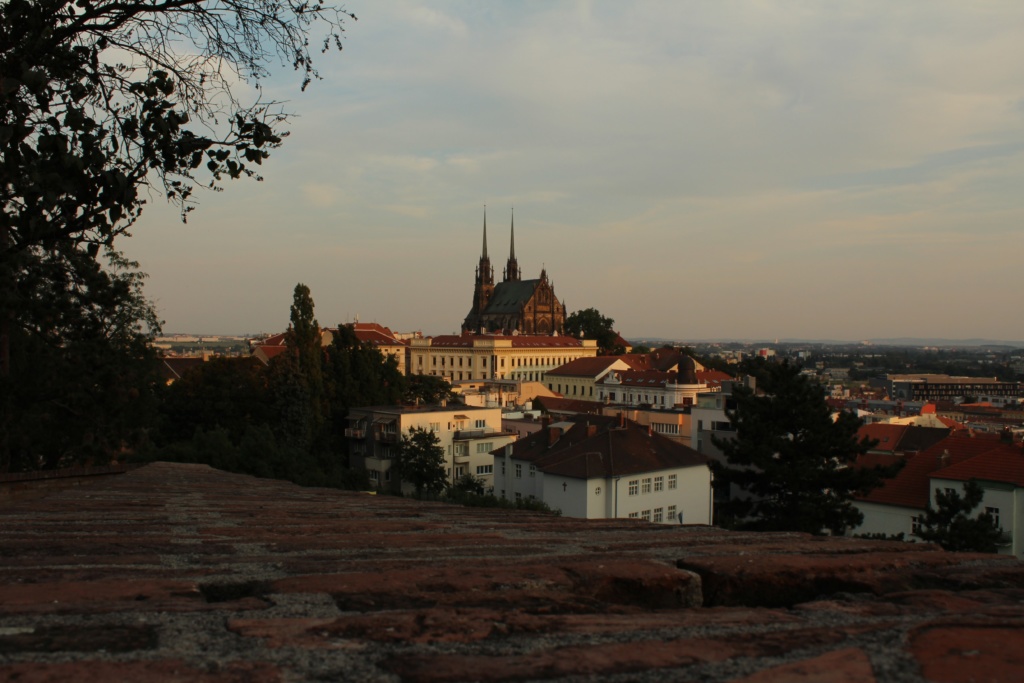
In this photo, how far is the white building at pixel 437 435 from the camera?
4350 centimetres

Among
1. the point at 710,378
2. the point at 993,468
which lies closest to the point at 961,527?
the point at 993,468

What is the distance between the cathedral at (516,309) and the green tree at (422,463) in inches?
3168

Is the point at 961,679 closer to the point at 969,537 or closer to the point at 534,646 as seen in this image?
the point at 534,646

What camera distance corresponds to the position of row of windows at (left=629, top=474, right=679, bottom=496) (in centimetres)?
3122

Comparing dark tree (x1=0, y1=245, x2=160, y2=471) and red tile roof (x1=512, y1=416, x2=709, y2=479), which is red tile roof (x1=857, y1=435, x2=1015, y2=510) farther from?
dark tree (x1=0, y1=245, x2=160, y2=471)

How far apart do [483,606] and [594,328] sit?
423ft

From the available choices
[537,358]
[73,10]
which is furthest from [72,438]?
[537,358]

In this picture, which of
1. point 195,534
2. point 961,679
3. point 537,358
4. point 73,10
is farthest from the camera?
point 537,358

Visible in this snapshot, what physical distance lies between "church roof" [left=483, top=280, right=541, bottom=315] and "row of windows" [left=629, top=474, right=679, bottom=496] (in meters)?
93.7

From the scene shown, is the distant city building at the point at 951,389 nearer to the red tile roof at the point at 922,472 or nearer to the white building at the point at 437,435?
the white building at the point at 437,435

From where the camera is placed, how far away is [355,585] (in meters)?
2.45

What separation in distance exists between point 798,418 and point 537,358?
87679mm

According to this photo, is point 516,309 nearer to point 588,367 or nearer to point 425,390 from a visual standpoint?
point 588,367

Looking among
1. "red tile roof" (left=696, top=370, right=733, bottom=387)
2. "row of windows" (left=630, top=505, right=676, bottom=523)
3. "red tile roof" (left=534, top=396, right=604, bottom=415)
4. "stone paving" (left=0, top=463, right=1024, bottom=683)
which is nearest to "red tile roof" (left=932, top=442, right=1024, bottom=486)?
"row of windows" (left=630, top=505, right=676, bottom=523)
